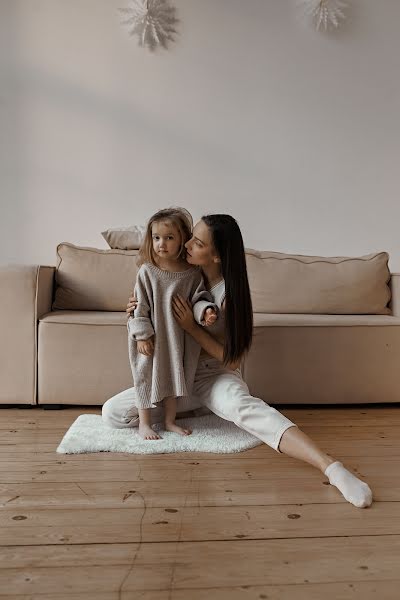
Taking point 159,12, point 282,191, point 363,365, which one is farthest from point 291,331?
point 159,12

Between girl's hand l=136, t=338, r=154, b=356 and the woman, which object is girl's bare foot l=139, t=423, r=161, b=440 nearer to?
the woman

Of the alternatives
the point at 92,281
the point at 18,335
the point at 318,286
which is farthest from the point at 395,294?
the point at 18,335

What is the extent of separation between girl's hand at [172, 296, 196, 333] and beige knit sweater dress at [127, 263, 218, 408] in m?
0.01

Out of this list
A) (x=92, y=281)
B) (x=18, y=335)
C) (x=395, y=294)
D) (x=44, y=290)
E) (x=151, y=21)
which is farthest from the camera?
(x=151, y=21)

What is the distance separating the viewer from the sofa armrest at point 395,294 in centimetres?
271

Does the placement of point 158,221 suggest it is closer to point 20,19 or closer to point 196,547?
point 196,547

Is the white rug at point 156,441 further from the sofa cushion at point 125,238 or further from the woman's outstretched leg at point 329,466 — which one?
the sofa cushion at point 125,238

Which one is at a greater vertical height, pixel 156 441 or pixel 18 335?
pixel 18 335

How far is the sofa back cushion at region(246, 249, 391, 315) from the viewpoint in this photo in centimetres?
270

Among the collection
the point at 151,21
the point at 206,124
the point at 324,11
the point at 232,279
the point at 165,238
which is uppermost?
the point at 324,11

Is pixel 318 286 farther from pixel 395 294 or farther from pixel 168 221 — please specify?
pixel 168 221

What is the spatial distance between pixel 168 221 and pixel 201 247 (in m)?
0.13

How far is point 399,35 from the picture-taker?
3.36 meters

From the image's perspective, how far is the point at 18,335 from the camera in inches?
90.4
